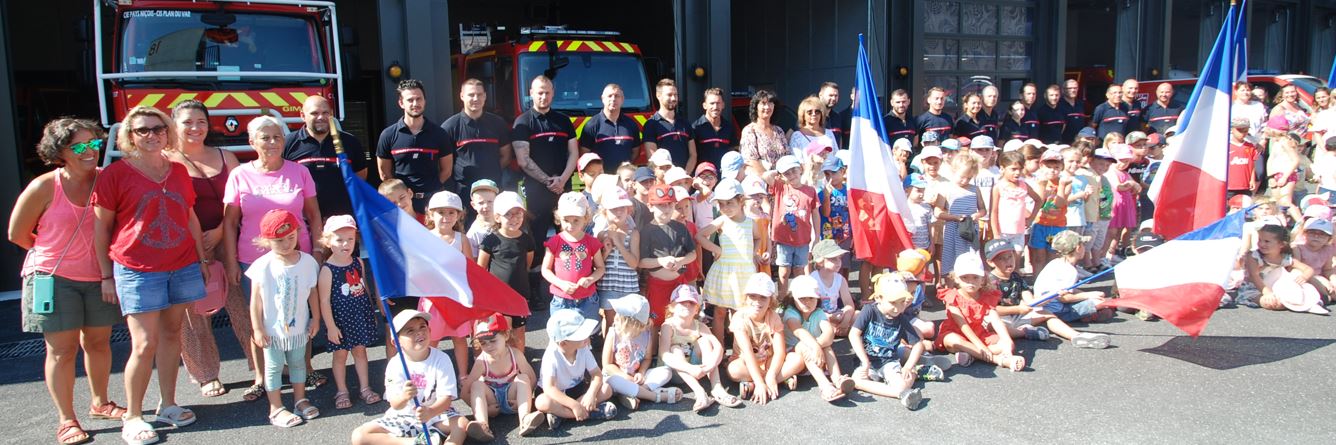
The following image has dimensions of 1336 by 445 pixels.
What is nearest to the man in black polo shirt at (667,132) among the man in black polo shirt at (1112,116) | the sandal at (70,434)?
the sandal at (70,434)

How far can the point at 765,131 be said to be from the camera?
763 centimetres

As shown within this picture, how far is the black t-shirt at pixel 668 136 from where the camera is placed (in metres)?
7.63

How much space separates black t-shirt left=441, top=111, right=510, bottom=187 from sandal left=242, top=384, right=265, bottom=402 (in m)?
2.40

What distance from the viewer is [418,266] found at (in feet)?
13.9

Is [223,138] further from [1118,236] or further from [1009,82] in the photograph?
[1009,82]

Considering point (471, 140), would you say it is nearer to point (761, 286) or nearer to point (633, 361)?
point (633, 361)

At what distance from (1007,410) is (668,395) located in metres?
1.78

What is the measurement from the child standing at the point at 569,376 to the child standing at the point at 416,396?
0.48m

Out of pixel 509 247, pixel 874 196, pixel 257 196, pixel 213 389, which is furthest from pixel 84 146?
pixel 874 196

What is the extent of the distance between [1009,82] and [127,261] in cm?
1520

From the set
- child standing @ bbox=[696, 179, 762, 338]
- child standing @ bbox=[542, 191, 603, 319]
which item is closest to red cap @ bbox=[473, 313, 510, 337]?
child standing @ bbox=[542, 191, 603, 319]

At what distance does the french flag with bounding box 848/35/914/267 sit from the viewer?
6.19 meters

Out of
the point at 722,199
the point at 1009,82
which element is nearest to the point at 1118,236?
the point at 722,199

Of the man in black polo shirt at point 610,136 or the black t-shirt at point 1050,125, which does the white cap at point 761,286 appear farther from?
the black t-shirt at point 1050,125
